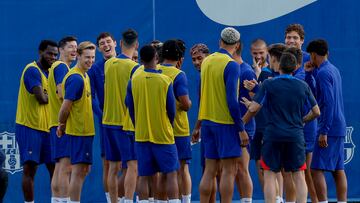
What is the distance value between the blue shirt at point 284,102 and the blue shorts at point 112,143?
1942 mm

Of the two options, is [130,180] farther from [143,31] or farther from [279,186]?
[143,31]

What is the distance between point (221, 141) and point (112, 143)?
Answer: 1.49 metres

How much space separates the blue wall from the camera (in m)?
14.8

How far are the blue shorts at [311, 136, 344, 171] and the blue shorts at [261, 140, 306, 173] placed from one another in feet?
2.49

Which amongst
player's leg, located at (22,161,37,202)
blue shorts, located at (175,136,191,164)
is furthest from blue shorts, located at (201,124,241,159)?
player's leg, located at (22,161,37,202)

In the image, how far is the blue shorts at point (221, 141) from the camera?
11.8 meters

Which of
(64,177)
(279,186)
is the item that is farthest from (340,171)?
(64,177)

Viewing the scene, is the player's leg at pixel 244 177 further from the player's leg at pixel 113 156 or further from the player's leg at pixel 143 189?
the player's leg at pixel 113 156

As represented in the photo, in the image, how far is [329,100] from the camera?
12.3m

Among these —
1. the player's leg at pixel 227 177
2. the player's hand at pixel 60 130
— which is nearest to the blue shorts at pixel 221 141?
the player's leg at pixel 227 177

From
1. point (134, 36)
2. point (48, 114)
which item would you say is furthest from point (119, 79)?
point (48, 114)

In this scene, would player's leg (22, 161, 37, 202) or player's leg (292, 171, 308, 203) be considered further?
player's leg (22, 161, 37, 202)

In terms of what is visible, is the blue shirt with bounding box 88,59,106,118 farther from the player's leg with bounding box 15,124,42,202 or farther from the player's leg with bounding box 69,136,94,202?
the player's leg with bounding box 15,124,42,202

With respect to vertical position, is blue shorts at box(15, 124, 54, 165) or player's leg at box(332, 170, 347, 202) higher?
blue shorts at box(15, 124, 54, 165)
